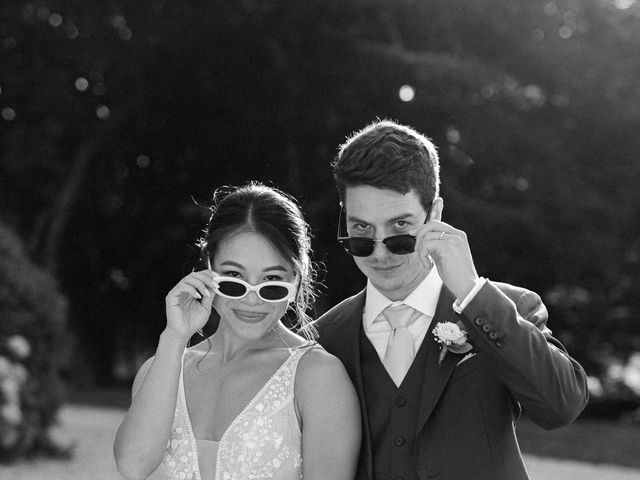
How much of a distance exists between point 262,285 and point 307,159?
11532 mm

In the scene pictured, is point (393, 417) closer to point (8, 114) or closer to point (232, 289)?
point (232, 289)

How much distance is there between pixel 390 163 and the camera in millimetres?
3121

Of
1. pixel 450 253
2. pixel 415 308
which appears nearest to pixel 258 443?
pixel 415 308

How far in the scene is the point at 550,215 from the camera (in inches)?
595

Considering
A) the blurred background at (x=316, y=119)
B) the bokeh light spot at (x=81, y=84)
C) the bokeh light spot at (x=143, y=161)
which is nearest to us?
the blurred background at (x=316, y=119)

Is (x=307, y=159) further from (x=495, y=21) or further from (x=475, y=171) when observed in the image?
(x=495, y=21)

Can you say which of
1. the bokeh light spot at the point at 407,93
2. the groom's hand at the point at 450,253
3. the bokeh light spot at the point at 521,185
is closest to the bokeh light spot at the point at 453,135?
the bokeh light spot at the point at 407,93

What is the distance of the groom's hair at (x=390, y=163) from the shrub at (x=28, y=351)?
5698mm

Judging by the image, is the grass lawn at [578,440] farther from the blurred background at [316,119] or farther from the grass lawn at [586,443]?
the blurred background at [316,119]

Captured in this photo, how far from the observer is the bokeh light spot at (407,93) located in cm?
1399

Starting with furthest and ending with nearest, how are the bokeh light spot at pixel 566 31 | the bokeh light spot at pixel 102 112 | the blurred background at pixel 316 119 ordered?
1. the bokeh light spot at pixel 566 31
2. the bokeh light spot at pixel 102 112
3. the blurred background at pixel 316 119

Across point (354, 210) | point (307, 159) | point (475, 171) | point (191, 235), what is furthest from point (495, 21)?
point (354, 210)

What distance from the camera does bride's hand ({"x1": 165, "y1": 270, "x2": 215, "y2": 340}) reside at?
315cm

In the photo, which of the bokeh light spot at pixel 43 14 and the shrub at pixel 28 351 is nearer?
the shrub at pixel 28 351
